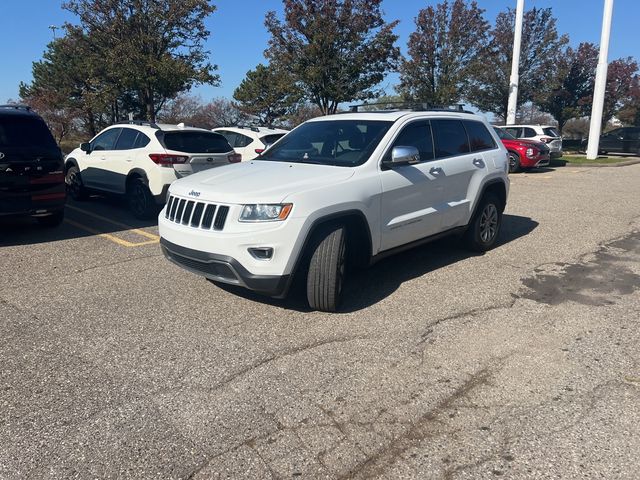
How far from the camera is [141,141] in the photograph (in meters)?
8.38

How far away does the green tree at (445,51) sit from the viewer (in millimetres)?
26172

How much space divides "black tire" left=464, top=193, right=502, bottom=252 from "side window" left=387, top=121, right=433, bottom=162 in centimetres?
120

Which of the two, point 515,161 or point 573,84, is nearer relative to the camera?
point 515,161

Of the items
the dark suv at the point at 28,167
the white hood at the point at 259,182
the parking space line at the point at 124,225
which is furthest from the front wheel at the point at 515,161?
the dark suv at the point at 28,167

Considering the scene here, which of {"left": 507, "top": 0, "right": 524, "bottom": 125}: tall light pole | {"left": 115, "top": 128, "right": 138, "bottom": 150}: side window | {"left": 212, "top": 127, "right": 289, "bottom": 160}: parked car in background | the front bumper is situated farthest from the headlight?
{"left": 507, "top": 0, "right": 524, "bottom": 125}: tall light pole

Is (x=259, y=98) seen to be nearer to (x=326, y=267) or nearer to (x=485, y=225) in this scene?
(x=485, y=225)

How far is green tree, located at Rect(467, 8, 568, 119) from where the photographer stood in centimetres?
2766

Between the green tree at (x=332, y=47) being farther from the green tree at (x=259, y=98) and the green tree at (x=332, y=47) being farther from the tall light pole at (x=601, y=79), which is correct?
the green tree at (x=259, y=98)

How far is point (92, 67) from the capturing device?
19312 millimetres

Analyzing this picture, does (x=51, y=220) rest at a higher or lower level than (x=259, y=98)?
lower

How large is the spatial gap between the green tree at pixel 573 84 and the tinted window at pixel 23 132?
2834 centimetres

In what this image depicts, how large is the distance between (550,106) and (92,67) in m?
24.8

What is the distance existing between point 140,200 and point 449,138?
507 cm

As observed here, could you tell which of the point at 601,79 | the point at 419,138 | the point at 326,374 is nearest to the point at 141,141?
the point at 419,138
